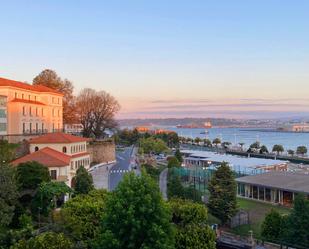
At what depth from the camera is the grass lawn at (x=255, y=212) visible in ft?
80.1

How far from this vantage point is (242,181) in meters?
36.3

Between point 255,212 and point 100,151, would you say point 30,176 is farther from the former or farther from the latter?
point 100,151

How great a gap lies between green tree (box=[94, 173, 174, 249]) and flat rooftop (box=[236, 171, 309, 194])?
2012cm

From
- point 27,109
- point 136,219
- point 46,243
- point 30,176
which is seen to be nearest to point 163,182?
point 27,109

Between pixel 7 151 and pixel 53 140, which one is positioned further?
pixel 53 140

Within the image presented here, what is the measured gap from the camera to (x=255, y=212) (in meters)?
30.0

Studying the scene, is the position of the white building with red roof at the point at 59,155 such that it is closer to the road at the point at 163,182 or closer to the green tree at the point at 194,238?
the road at the point at 163,182

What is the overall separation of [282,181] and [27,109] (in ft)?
94.8

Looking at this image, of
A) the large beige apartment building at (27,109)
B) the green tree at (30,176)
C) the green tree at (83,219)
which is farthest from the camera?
the large beige apartment building at (27,109)

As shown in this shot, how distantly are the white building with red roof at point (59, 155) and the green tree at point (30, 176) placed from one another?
5.50m

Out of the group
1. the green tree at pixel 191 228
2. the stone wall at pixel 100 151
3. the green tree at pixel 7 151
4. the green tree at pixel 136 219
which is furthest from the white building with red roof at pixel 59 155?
the green tree at pixel 136 219

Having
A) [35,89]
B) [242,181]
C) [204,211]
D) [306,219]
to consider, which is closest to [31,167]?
[204,211]

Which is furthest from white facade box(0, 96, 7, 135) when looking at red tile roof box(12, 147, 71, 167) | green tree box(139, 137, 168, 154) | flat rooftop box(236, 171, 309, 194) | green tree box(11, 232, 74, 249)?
green tree box(139, 137, 168, 154)

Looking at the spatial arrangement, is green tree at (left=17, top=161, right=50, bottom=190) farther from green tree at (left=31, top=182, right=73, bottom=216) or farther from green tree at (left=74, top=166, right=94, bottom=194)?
green tree at (left=74, top=166, right=94, bottom=194)
